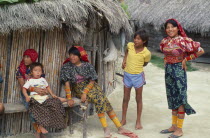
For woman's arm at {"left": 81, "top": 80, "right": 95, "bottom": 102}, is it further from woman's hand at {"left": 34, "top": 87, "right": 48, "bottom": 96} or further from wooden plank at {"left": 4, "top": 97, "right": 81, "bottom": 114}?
woman's hand at {"left": 34, "top": 87, "right": 48, "bottom": 96}

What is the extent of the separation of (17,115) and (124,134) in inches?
68.4

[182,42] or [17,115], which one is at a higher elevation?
[182,42]

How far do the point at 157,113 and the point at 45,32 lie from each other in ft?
9.35

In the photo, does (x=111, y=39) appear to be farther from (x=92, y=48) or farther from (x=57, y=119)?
(x=57, y=119)

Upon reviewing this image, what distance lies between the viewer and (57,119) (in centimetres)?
439

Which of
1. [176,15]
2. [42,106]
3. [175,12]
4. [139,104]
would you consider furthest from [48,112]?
[175,12]

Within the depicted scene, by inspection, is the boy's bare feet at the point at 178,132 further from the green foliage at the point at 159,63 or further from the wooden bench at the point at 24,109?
the green foliage at the point at 159,63

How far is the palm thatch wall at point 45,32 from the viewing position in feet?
13.8

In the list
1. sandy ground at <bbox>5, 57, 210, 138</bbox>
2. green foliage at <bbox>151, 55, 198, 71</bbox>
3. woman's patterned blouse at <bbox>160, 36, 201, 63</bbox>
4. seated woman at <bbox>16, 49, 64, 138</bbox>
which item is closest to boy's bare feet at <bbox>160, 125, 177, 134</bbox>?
sandy ground at <bbox>5, 57, 210, 138</bbox>

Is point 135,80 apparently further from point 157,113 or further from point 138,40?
point 157,113

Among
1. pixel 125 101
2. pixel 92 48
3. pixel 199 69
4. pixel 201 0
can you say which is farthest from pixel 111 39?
pixel 201 0

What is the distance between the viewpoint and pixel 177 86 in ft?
14.9

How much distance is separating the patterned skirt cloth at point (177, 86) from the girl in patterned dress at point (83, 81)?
88 centimetres

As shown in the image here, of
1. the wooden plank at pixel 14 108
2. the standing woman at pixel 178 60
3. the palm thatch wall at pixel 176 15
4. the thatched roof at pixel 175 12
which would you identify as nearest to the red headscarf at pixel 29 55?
the wooden plank at pixel 14 108
